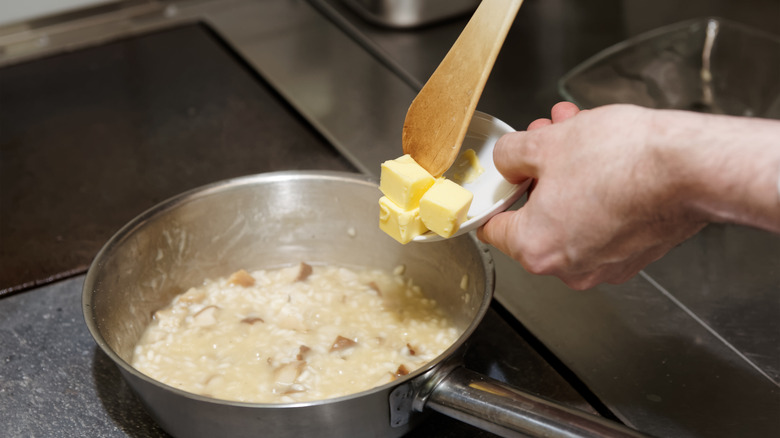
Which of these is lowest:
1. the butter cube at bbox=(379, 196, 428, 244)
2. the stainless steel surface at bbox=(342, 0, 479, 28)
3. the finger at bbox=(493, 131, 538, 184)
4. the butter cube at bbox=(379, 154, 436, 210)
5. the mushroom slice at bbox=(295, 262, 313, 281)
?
the mushroom slice at bbox=(295, 262, 313, 281)

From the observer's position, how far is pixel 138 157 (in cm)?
166

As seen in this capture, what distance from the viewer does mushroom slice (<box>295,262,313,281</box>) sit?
4.37ft

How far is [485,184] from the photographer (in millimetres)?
1071

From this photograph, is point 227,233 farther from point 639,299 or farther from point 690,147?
point 690,147

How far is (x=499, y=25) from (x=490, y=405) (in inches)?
17.4

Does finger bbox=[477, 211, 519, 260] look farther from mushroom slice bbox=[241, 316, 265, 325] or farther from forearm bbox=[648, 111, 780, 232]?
mushroom slice bbox=[241, 316, 265, 325]

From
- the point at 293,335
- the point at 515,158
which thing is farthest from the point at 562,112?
the point at 293,335

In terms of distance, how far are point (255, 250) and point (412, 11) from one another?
873 millimetres

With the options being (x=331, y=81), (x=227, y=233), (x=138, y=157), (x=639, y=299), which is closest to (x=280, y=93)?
(x=331, y=81)

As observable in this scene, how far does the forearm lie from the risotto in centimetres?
47

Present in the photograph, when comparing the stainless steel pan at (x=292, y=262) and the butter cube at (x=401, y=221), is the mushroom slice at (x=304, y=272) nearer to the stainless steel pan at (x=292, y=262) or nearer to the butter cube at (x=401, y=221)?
the stainless steel pan at (x=292, y=262)

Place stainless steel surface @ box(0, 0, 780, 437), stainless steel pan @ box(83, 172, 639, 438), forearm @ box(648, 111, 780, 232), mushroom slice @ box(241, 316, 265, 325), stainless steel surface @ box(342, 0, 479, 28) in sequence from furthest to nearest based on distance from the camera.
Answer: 1. stainless steel surface @ box(342, 0, 479, 28)
2. mushroom slice @ box(241, 316, 265, 325)
3. stainless steel surface @ box(0, 0, 780, 437)
4. stainless steel pan @ box(83, 172, 639, 438)
5. forearm @ box(648, 111, 780, 232)

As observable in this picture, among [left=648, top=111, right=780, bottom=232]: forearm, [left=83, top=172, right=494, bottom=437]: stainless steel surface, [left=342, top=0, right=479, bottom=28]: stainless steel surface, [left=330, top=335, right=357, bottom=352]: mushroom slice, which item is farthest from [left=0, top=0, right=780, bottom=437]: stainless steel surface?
[left=648, top=111, right=780, bottom=232]: forearm

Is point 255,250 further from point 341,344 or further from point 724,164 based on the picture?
point 724,164
